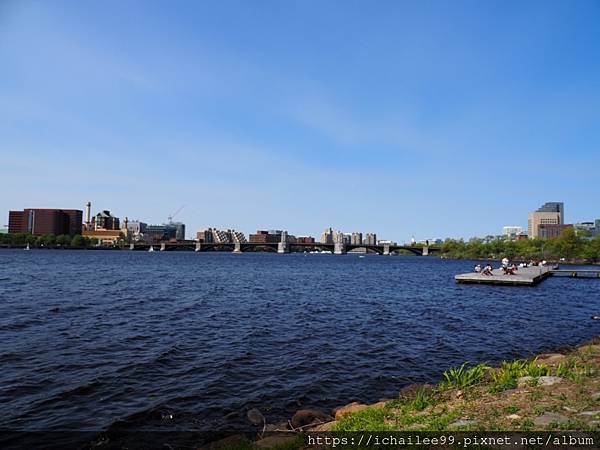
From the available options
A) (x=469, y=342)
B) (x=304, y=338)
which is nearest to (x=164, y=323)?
(x=304, y=338)

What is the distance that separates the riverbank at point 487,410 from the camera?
29.4 feet

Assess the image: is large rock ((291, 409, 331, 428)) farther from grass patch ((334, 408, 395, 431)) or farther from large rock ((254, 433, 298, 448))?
large rock ((254, 433, 298, 448))

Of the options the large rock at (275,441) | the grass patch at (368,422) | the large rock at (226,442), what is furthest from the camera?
the large rock at (226,442)

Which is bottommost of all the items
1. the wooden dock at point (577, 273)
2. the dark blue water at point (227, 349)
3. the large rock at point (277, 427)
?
the wooden dock at point (577, 273)

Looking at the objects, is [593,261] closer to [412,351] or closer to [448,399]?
[412,351]

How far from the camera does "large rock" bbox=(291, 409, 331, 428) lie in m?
12.6

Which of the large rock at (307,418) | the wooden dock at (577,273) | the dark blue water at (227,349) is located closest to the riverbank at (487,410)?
the large rock at (307,418)

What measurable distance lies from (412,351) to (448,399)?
11492 millimetres

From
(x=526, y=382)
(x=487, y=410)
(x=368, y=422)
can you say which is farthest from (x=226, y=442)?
(x=526, y=382)

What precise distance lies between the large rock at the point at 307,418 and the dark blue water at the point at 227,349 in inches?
59.7

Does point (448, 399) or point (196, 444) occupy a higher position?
point (448, 399)

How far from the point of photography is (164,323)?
29781 mm

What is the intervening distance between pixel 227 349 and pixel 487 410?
612 inches

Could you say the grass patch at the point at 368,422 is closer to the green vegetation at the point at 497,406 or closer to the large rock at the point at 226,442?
the green vegetation at the point at 497,406
